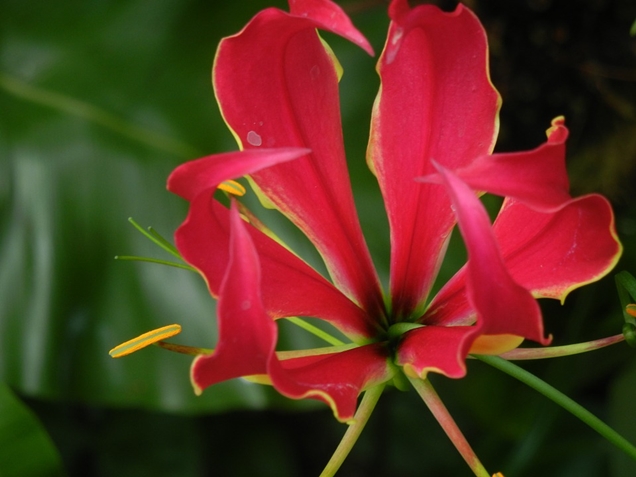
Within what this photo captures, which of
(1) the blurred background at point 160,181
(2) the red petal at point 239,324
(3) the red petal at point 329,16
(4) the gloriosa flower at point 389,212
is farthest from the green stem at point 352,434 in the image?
(1) the blurred background at point 160,181

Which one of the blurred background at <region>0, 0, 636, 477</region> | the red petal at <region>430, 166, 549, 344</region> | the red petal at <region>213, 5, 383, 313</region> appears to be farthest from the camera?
the blurred background at <region>0, 0, 636, 477</region>

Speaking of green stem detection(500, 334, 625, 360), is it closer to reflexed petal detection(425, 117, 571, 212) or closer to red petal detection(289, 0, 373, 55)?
reflexed petal detection(425, 117, 571, 212)

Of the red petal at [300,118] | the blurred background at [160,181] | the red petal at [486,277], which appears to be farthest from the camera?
the blurred background at [160,181]

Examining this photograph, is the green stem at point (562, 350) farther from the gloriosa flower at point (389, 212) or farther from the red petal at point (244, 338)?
the red petal at point (244, 338)

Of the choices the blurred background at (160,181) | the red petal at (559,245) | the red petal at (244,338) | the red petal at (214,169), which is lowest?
the blurred background at (160,181)

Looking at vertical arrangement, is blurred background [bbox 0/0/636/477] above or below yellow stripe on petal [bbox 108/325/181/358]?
below

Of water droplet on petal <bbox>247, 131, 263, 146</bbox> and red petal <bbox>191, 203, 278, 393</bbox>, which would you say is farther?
water droplet on petal <bbox>247, 131, 263, 146</bbox>

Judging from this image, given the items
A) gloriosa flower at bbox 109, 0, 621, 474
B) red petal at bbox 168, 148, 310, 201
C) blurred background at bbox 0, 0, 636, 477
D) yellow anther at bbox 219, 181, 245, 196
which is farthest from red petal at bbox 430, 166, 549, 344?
blurred background at bbox 0, 0, 636, 477

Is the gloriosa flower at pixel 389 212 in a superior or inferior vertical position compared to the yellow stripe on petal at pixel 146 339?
superior
